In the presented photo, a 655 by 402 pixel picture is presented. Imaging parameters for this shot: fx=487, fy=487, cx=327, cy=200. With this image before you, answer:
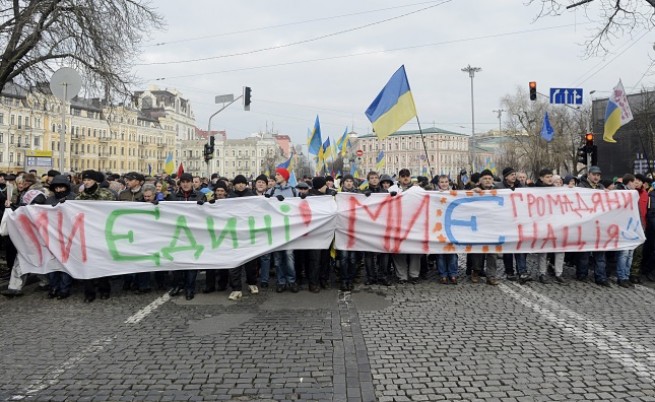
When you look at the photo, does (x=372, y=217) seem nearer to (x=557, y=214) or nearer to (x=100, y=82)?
(x=557, y=214)

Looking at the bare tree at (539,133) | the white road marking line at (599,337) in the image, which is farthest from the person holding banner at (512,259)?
the bare tree at (539,133)

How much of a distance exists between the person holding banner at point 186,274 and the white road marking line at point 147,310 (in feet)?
0.69

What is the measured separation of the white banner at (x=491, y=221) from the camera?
307 inches

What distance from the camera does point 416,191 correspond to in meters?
7.95

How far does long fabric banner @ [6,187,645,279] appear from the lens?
7129mm

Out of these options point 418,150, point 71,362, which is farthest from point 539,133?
point 418,150

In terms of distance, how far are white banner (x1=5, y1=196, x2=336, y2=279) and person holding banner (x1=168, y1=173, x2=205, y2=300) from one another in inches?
6.2

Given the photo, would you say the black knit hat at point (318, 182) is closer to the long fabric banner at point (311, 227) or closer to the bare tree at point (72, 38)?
the long fabric banner at point (311, 227)

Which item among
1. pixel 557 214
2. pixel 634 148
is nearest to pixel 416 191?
pixel 557 214

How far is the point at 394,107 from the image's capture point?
10.2 metres

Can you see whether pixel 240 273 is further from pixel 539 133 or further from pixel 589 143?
pixel 539 133

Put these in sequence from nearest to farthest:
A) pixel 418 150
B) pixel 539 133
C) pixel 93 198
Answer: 1. pixel 93 198
2. pixel 539 133
3. pixel 418 150

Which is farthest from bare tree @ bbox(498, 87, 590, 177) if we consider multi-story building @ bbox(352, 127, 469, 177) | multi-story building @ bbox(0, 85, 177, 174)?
multi-story building @ bbox(352, 127, 469, 177)

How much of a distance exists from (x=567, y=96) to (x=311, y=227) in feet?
57.0
